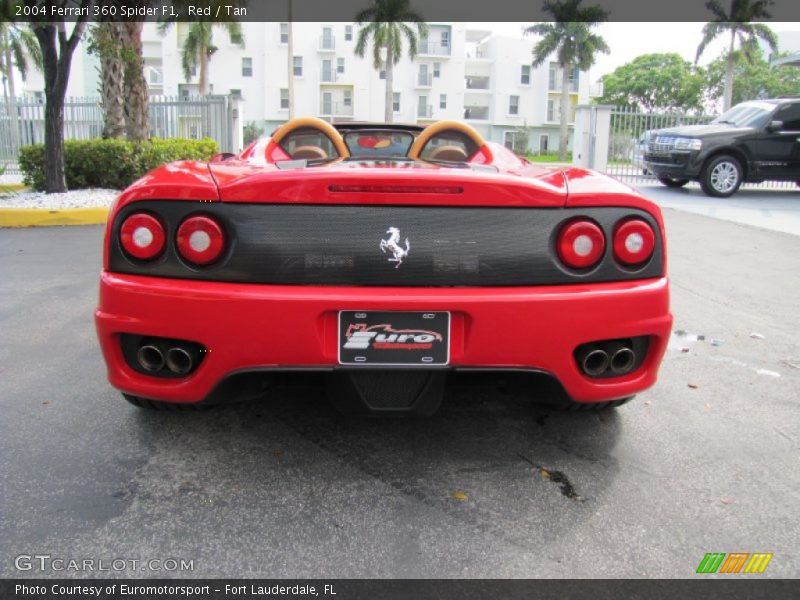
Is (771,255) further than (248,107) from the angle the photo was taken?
No

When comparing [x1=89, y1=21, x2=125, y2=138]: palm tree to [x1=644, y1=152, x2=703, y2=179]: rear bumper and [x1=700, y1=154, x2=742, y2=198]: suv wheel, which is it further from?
[x1=700, y1=154, x2=742, y2=198]: suv wheel

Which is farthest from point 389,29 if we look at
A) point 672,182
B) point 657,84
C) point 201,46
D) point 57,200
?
point 57,200

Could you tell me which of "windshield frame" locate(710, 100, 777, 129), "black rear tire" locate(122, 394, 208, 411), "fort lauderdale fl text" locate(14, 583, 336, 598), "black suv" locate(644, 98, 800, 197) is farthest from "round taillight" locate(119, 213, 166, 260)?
"windshield frame" locate(710, 100, 777, 129)

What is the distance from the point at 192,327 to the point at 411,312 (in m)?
0.69

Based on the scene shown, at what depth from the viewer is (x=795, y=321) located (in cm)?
468

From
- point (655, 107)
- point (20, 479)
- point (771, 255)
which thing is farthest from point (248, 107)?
point (20, 479)

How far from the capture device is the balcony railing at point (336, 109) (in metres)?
52.3

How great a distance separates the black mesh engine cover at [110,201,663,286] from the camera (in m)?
2.17

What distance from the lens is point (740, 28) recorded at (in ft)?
126

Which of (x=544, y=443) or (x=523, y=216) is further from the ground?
(x=523, y=216)

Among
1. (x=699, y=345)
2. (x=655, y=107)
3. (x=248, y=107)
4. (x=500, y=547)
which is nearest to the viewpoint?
(x=500, y=547)

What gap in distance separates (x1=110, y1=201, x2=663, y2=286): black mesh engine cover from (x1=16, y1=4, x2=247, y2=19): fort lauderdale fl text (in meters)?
9.08

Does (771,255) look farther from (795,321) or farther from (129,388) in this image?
(129,388)

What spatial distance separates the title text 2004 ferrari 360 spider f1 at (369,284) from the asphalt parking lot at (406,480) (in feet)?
1.13
